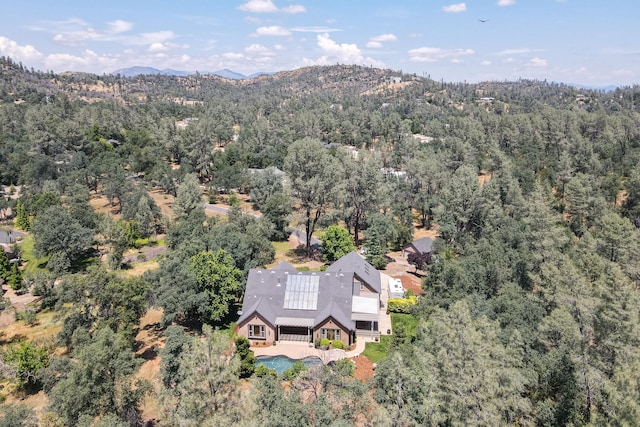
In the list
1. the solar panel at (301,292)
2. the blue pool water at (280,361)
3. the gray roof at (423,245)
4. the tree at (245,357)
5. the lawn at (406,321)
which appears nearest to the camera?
the tree at (245,357)

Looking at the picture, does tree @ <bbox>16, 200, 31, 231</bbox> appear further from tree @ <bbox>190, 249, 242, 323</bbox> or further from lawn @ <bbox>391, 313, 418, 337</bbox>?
lawn @ <bbox>391, 313, 418, 337</bbox>

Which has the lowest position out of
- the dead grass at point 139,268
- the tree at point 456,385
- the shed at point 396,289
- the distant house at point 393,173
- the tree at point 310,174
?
the dead grass at point 139,268

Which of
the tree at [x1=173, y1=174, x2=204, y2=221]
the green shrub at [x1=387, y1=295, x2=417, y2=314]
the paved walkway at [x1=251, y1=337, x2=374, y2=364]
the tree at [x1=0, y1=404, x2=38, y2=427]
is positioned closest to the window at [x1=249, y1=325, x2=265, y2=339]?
the paved walkway at [x1=251, y1=337, x2=374, y2=364]

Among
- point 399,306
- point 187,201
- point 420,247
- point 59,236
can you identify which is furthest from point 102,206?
point 399,306

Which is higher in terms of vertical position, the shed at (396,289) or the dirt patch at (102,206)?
the dirt patch at (102,206)

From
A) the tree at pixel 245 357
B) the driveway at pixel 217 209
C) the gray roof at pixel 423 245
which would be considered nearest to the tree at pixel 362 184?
the gray roof at pixel 423 245

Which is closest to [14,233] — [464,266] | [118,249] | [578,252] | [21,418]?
[118,249]

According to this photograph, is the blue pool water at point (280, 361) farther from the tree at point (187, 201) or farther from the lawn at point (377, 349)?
the tree at point (187, 201)

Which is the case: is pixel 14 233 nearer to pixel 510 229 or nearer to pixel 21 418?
pixel 21 418
